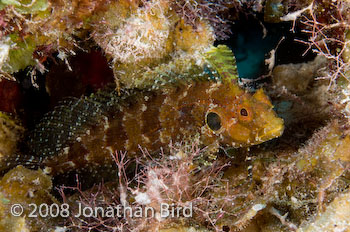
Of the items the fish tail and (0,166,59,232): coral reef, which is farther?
the fish tail

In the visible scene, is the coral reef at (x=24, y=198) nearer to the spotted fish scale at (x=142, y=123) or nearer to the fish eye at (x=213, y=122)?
the spotted fish scale at (x=142, y=123)

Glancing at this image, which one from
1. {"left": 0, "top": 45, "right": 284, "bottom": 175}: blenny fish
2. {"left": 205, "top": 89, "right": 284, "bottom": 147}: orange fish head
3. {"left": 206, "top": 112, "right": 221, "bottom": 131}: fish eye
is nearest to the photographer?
{"left": 205, "top": 89, "right": 284, "bottom": 147}: orange fish head

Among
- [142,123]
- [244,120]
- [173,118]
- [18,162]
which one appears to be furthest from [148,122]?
[18,162]

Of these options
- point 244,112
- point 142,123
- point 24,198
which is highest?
point 244,112

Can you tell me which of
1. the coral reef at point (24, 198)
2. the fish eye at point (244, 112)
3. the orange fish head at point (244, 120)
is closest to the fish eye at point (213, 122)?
the orange fish head at point (244, 120)

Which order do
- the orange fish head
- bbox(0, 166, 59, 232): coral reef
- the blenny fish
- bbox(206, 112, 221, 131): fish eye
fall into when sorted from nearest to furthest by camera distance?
1. bbox(0, 166, 59, 232): coral reef
2. the orange fish head
3. the blenny fish
4. bbox(206, 112, 221, 131): fish eye

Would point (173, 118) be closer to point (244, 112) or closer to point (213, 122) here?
point (213, 122)

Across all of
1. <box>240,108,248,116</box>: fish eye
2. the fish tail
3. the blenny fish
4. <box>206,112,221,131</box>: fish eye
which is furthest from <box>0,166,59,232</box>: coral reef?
<box>240,108,248,116</box>: fish eye

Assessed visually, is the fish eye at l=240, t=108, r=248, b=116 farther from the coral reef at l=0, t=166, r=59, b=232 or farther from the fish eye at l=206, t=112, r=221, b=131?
the coral reef at l=0, t=166, r=59, b=232
